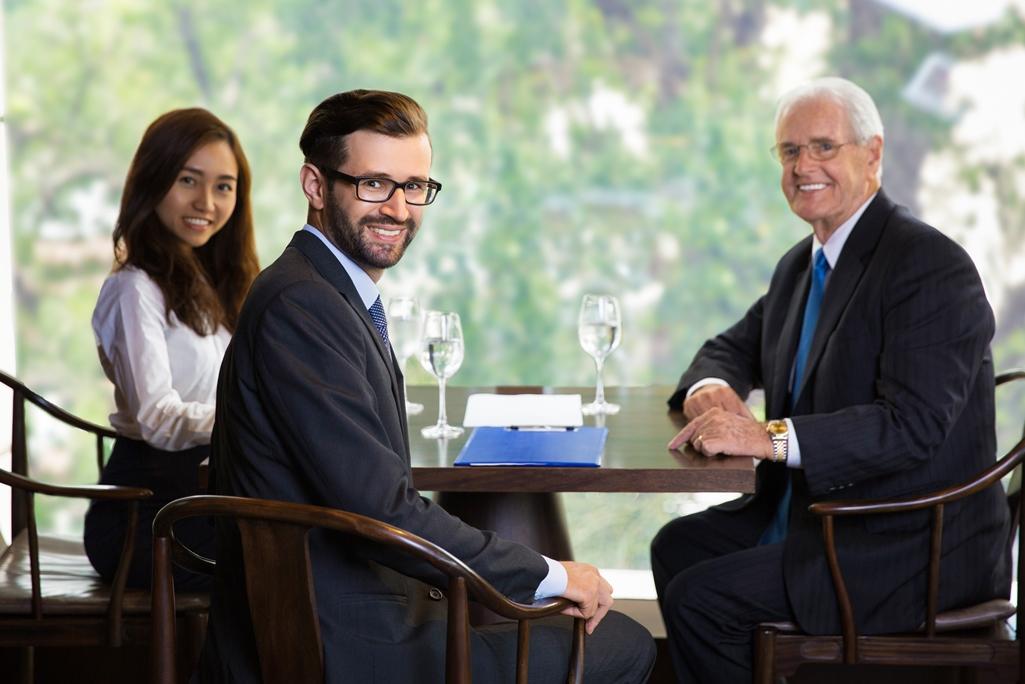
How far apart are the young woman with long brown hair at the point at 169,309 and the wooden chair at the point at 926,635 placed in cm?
112

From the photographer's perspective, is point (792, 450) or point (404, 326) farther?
point (404, 326)

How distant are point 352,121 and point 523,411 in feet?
2.90

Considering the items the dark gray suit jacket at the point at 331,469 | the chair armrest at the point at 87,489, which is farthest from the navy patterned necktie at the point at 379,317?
the chair armrest at the point at 87,489

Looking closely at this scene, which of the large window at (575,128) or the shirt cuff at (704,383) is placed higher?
the large window at (575,128)

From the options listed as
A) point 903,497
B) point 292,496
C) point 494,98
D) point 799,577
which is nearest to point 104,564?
point 292,496

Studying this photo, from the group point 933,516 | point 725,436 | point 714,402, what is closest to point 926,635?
point 933,516

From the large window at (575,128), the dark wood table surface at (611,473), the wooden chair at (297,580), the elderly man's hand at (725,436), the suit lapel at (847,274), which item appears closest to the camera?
the wooden chair at (297,580)

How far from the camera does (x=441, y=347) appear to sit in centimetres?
239

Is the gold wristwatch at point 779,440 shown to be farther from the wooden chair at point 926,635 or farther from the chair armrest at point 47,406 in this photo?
the chair armrest at point 47,406

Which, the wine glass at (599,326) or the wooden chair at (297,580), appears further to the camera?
the wine glass at (599,326)

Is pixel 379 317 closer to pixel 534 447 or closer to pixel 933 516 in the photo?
pixel 534 447

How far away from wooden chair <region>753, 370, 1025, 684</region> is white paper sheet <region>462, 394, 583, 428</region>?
54 centimetres

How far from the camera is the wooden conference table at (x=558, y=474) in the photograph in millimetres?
2086

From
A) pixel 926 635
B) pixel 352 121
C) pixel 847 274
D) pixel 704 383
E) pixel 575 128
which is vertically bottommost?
pixel 926 635
